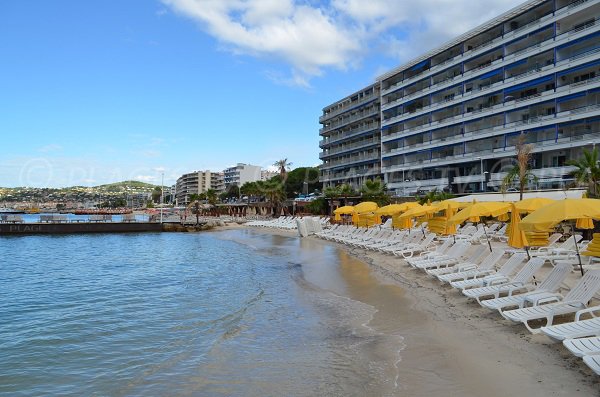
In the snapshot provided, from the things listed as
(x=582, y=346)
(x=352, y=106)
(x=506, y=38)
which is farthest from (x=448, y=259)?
(x=352, y=106)

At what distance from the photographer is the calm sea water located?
676cm

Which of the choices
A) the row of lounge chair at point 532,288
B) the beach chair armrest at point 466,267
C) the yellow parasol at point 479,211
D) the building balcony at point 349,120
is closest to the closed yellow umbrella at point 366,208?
the row of lounge chair at point 532,288

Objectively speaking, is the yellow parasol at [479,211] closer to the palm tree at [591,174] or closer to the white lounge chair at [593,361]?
the palm tree at [591,174]

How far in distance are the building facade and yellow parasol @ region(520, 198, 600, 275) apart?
61814 mm

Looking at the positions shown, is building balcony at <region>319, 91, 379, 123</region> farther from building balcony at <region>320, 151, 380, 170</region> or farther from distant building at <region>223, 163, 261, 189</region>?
distant building at <region>223, 163, 261, 189</region>

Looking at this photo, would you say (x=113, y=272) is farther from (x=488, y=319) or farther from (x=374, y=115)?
(x=374, y=115)

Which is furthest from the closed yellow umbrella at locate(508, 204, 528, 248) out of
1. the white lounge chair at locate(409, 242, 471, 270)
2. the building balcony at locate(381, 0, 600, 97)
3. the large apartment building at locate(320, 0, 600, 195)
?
the building balcony at locate(381, 0, 600, 97)

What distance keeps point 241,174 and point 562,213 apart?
162987mm

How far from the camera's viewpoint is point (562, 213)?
28.7ft

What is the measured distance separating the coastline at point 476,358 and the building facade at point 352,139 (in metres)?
62.1

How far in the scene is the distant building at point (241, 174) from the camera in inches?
6688

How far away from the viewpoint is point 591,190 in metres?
21.1

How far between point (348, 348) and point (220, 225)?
185 feet

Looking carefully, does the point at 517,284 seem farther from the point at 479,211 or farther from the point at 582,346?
the point at 479,211
